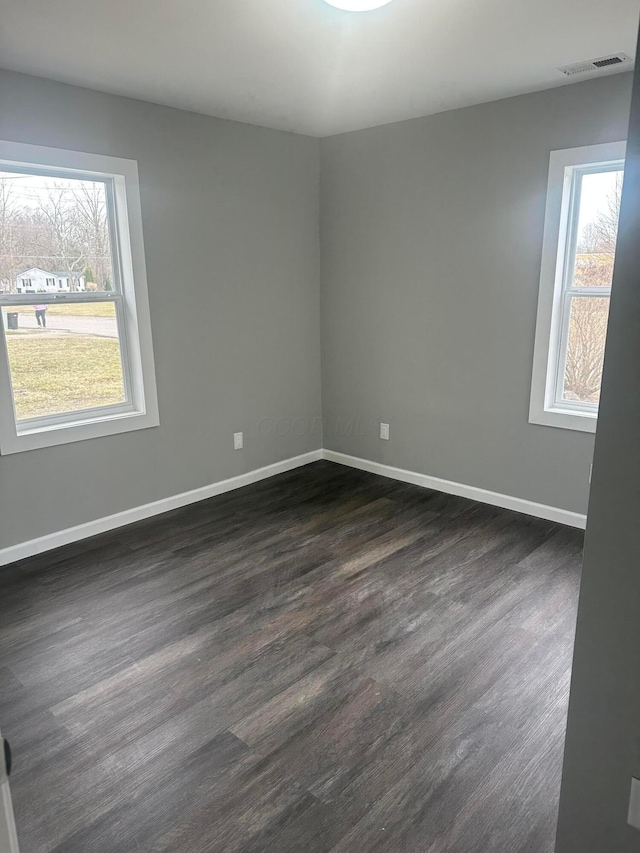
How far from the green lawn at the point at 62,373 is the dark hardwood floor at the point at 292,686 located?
849 millimetres

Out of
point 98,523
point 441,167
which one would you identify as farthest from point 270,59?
point 98,523

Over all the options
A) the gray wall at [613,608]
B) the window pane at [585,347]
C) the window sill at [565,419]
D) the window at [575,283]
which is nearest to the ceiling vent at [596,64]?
the window at [575,283]

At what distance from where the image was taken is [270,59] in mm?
2740

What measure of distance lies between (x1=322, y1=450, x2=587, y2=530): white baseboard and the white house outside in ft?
7.95

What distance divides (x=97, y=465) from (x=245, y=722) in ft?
6.60

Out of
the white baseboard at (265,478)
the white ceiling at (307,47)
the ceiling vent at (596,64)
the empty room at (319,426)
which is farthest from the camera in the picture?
the white baseboard at (265,478)

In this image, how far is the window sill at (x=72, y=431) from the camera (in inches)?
124

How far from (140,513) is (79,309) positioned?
4.39ft

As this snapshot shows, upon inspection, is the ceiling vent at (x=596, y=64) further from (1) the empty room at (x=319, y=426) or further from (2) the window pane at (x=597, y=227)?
(2) the window pane at (x=597, y=227)

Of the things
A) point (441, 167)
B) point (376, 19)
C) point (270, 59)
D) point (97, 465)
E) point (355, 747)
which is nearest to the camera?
point (355, 747)

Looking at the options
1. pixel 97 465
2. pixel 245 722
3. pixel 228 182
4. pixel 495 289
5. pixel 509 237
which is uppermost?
pixel 228 182

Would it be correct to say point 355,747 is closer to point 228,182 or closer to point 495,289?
point 495,289

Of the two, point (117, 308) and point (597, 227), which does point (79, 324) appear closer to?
point (117, 308)

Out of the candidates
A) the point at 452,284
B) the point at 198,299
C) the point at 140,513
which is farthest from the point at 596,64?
the point at 140,513
